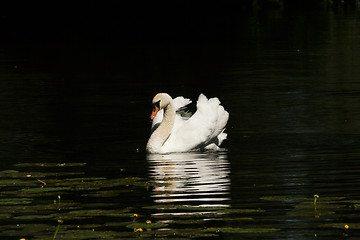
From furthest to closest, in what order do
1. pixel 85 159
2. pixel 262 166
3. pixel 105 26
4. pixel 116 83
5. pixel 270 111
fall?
pixel 105 26 < pixel 116 83 < pixel 270 111 < pixel 85 159 < pixel 262 166

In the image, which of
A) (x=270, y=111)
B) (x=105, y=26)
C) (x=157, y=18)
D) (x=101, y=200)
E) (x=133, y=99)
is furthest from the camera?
(x=157, y=18)

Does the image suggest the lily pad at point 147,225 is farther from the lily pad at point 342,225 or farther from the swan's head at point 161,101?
the swan's head at point 161,101

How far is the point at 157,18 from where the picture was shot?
226ft

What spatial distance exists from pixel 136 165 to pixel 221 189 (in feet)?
8.99

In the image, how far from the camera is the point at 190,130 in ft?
52.3

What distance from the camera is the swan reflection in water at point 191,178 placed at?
11578mm

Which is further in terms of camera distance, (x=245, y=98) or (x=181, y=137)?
(x=245, y=98)

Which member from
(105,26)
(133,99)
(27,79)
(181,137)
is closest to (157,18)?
(105,26)

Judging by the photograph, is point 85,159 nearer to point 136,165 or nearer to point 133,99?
point 136,165

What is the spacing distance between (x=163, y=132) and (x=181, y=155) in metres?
0.55

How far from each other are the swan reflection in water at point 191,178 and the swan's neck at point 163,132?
7.4 inches

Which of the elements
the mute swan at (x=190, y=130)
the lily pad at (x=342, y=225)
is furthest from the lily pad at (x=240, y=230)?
the mute swan at (x=190, y=130)

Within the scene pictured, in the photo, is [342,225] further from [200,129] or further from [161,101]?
[161,101]

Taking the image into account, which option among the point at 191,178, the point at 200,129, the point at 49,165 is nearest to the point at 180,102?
the point at 200,129
